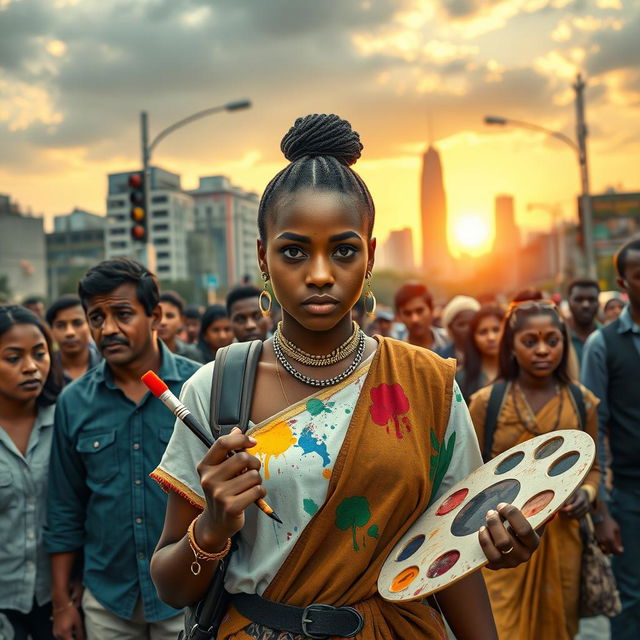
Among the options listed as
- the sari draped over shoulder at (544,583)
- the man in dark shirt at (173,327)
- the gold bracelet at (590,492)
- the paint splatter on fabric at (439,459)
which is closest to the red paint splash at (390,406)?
the paint splatter on fabric at (439,459)

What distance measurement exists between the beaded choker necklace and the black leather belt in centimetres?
65

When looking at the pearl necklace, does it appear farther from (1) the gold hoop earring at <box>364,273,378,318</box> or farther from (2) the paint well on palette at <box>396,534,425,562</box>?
(2) the paint well on palette at <box>396,534,425,562</box>

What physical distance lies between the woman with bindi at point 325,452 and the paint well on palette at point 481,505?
0.17 m

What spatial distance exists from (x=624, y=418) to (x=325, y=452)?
3355 mm

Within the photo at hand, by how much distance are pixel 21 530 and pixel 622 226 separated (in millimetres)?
70103

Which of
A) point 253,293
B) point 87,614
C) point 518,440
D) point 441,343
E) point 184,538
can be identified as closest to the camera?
point 184,538

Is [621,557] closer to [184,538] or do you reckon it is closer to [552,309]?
[552,309]

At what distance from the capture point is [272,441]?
206 cm

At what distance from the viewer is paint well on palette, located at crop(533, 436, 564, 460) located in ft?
6.66

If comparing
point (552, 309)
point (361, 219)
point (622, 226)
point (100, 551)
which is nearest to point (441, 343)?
point (552, 309)

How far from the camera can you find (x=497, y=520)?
1.80 meters

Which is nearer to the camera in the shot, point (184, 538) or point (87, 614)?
point (184, 538)

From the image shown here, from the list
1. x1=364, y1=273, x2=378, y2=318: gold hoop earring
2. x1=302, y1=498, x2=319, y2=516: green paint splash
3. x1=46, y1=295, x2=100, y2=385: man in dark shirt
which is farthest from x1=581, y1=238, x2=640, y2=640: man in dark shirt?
x1=46, y1=295, x2=100, y2=385: man in dark shirt

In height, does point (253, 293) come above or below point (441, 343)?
above
